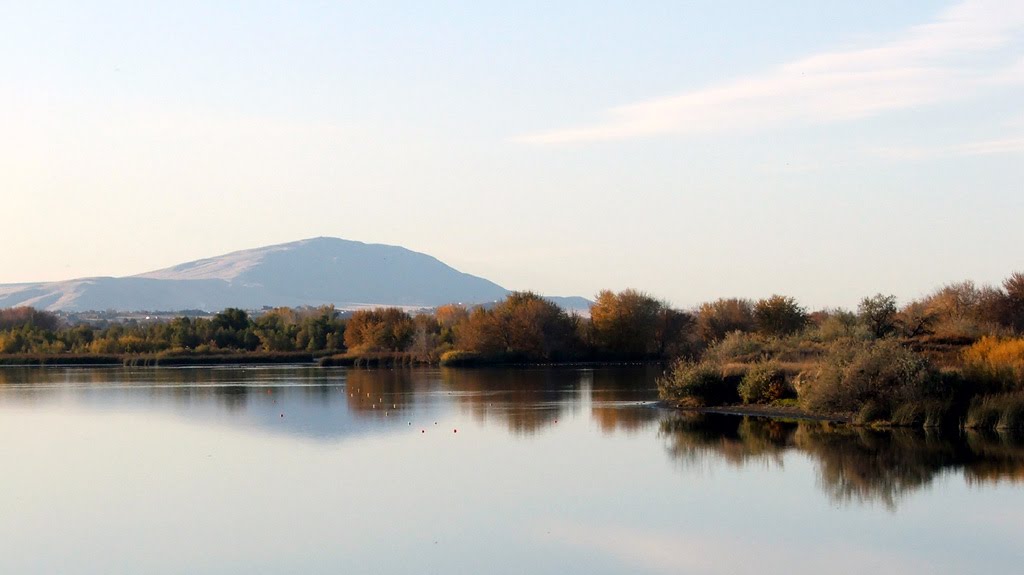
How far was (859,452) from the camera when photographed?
24.6m

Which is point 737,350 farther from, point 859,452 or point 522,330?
point 522,330

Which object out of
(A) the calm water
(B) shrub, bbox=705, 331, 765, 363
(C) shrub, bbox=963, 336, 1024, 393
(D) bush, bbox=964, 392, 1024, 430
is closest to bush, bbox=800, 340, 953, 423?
(C) shrub, bbox=963, 336, 1024, 393

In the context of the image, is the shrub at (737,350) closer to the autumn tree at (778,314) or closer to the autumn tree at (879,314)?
the autumn tree at (879,314)

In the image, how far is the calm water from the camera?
15820 millimetres

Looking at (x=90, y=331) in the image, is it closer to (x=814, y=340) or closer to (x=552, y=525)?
(x=814, y=340)

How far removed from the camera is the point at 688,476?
22250mm

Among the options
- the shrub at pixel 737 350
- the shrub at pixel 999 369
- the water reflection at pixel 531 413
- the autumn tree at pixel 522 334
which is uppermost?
the autumn tree at pixel 522 334

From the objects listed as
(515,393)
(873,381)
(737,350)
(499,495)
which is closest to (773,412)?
(873,381)

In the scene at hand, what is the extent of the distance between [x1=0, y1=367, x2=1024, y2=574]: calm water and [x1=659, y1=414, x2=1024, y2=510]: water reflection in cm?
6

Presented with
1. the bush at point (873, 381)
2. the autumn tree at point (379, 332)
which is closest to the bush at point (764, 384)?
the bush at point (873, 381)

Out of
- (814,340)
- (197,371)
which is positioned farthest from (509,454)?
(197,371)

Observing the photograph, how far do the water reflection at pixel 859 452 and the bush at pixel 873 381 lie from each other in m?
0.79

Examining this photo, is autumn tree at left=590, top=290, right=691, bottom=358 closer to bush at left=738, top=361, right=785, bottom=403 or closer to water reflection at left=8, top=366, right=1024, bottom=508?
water reflection at left=8, top=366, right=1024, bottom=508

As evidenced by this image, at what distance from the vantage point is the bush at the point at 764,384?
3447cm
